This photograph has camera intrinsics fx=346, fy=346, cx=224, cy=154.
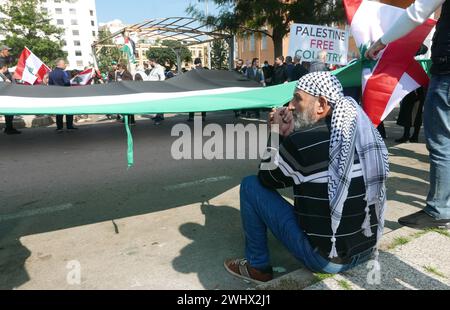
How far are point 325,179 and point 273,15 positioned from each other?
13277 millimetres

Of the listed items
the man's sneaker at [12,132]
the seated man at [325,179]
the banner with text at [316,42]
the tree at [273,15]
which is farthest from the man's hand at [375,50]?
the tree at [273,15]

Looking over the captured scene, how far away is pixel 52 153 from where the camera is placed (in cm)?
645

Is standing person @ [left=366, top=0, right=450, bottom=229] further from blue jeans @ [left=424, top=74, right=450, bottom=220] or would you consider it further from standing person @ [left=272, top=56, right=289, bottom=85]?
standing person @ [left=272, top=56, right=289, bottom=85]

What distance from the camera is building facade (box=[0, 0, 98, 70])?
78875mm

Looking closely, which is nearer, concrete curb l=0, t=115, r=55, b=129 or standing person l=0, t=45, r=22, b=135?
standing person l=0, t=45, r=22, b=135

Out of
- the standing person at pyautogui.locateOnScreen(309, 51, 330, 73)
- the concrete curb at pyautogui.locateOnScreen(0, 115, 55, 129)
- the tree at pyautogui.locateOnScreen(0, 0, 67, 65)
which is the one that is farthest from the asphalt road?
the tree at pyautogui.locateOnScreen(0, 0, 67, 65)

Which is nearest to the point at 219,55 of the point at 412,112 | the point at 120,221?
the point at 412,112

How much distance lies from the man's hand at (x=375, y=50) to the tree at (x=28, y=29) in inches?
1562

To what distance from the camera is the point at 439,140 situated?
2.55 m

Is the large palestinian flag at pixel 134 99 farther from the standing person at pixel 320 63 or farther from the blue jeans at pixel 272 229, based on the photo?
the standing person at pixel 320 63

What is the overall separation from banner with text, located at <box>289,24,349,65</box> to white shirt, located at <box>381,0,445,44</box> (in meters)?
5.39

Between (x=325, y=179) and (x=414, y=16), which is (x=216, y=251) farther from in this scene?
(x=414, y=16)

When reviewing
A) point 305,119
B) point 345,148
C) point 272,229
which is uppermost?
point 305,119
